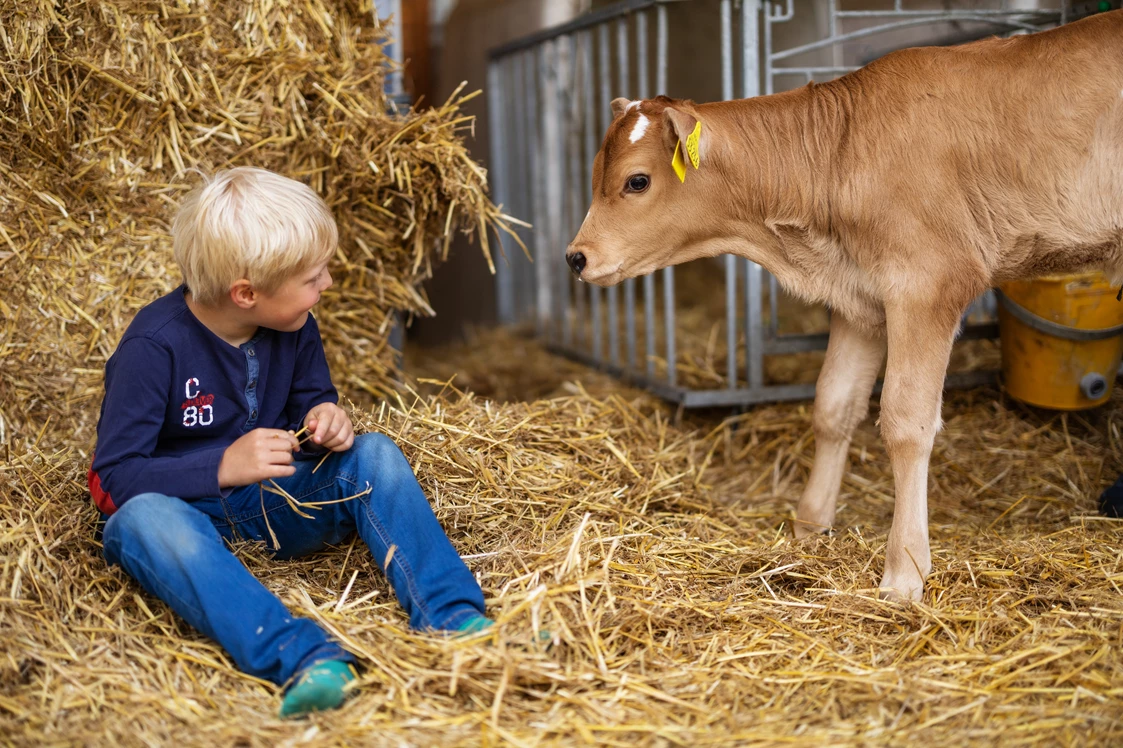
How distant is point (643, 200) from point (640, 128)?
25 centimetres

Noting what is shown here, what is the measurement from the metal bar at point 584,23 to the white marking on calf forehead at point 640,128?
1.42m

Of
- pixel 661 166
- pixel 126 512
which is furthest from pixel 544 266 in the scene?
pixel 126 512

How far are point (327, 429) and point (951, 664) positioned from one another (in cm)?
180

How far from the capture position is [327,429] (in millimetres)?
2904

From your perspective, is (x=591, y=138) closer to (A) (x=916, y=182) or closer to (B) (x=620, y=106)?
(B) (x=620, y=106)

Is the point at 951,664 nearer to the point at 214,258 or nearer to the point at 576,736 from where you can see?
the point at 576,736

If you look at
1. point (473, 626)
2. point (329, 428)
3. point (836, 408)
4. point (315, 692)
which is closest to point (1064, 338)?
point (836, 408)

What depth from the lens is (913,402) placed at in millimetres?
3342

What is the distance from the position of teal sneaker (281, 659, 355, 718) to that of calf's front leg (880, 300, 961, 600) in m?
1.79

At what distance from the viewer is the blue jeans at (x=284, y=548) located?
2.46 metres

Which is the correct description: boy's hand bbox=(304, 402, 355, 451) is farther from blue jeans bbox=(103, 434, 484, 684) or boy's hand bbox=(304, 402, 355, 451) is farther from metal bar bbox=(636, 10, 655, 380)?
metal bar bbox=(636, 10, 655, 380)

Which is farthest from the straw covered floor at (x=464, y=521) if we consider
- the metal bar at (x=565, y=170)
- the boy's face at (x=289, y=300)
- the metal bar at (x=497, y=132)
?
the metal bar at (x=497, y=132)

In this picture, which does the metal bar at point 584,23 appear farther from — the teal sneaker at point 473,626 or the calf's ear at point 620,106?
the teal sneaker at point 473,626

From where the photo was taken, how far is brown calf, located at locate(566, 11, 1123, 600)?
10.9 feet
